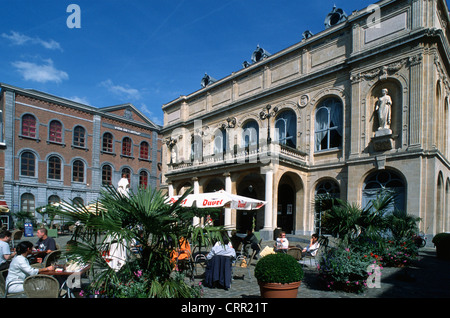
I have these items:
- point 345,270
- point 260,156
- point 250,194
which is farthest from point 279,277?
point 250,194

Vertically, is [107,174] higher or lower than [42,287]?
higher

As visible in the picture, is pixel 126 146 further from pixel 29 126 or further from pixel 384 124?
pixel 384 124

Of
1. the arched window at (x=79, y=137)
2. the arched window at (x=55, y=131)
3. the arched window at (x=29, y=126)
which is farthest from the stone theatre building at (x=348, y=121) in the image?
the arched window at (x=29, y=126)

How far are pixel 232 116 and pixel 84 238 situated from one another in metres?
23.4

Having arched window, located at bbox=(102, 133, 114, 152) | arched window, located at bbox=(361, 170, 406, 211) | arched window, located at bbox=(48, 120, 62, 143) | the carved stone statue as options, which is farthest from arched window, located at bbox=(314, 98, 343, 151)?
arched window, located at bbox=(48, 120, 62, 143)

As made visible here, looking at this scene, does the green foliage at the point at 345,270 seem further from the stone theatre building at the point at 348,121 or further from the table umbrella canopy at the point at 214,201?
the stone theatre building at the point at 348,121

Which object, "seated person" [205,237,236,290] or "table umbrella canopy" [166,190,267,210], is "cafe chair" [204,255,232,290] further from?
"table umbrella canopy" [166,190,267,210]

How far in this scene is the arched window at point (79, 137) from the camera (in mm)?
36469

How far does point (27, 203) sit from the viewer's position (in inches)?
1244

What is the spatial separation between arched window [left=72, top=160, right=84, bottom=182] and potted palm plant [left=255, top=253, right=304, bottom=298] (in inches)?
1352

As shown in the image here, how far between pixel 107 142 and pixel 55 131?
620 cm

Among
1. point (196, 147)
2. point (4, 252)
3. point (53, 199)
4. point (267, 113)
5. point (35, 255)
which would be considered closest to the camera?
point (4, 252)
